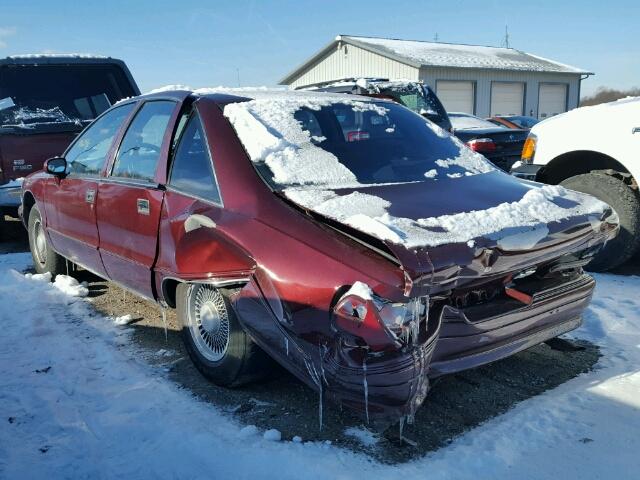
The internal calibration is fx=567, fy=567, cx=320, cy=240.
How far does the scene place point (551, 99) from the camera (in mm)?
30750

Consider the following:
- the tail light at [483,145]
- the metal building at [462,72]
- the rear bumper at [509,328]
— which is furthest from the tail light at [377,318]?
the metal building at [462,72]

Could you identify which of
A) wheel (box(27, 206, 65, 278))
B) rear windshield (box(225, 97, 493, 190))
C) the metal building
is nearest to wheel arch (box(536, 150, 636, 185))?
rear windshield (box(225, 97, 493, 190))

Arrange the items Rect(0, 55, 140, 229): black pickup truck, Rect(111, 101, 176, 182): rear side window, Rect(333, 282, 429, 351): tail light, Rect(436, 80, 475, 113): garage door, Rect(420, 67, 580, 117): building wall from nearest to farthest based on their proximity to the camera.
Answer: Rect(333, 282, 429, 351): tail light, Rect(111, 101, 176, 182): rear side window, Rect(0, 55, 140, 229): black pickup truck, Rect(420, 67, 580, 117): building wall, Rect(436, 80, 475, 113): garage door

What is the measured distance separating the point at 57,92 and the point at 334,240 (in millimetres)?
7409

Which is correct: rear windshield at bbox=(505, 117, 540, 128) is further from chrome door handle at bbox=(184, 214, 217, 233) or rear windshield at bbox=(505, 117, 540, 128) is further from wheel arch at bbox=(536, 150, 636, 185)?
chrome door handle at bbox=(184, 214, 217, 233)

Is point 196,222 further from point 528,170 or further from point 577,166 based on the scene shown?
point 577,166

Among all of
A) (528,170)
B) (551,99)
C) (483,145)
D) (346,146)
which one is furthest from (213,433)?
(551,99)

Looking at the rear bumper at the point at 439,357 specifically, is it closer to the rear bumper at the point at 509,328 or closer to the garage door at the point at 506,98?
the rear bumper at the point at 509,328

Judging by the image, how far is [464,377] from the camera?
127 inches

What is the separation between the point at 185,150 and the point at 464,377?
6.84 feet

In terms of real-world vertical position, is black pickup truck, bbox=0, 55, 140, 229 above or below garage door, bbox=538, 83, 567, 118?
above

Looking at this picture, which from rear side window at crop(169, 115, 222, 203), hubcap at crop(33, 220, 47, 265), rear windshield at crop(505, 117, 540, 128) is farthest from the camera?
rear windshield at crop(505, 117, 540, 128)

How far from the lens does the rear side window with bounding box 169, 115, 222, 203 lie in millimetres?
3035

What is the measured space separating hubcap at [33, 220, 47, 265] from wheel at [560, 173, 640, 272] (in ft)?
16.7
